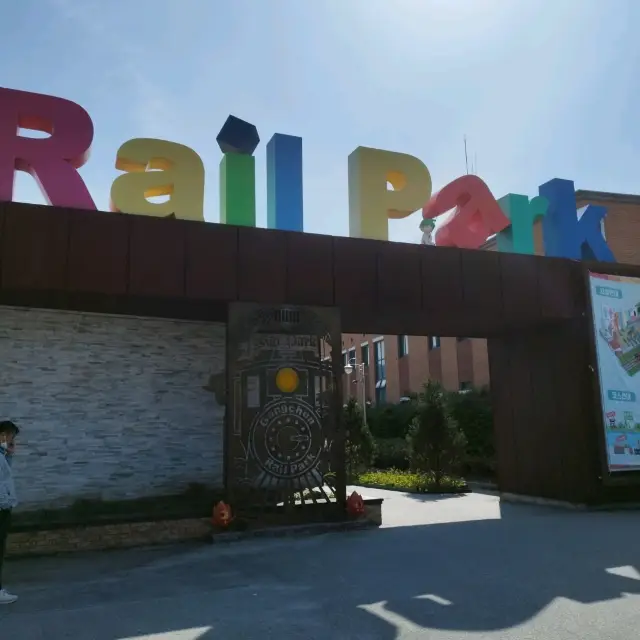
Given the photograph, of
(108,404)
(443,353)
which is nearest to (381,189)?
(108,404)

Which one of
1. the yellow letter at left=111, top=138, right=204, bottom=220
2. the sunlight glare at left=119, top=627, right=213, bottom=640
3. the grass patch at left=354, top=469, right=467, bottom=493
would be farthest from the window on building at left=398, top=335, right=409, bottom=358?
the sunlight glare at left=119, top=627, right=213, bottom=640

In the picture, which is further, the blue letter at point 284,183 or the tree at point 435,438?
the tree at point 435,438

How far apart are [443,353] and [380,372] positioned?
7.93m

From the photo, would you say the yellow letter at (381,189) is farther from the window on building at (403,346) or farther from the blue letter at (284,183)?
the window on building at (403,346)

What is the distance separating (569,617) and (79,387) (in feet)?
27.1

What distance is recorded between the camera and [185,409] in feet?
37.5

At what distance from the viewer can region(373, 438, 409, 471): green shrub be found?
24.7 meters

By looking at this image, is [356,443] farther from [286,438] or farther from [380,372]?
[380,372]

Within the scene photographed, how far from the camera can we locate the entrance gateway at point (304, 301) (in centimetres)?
920

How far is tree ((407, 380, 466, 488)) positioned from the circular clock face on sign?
7.74 metres

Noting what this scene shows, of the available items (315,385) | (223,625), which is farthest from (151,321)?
(223,625)

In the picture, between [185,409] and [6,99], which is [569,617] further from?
[6,99]

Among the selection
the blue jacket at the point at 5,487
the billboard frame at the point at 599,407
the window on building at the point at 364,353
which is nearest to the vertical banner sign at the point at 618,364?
the billboard frame at the point at 599,407

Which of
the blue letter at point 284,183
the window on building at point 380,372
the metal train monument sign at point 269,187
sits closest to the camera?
the metal train monument sign at point 269,187
